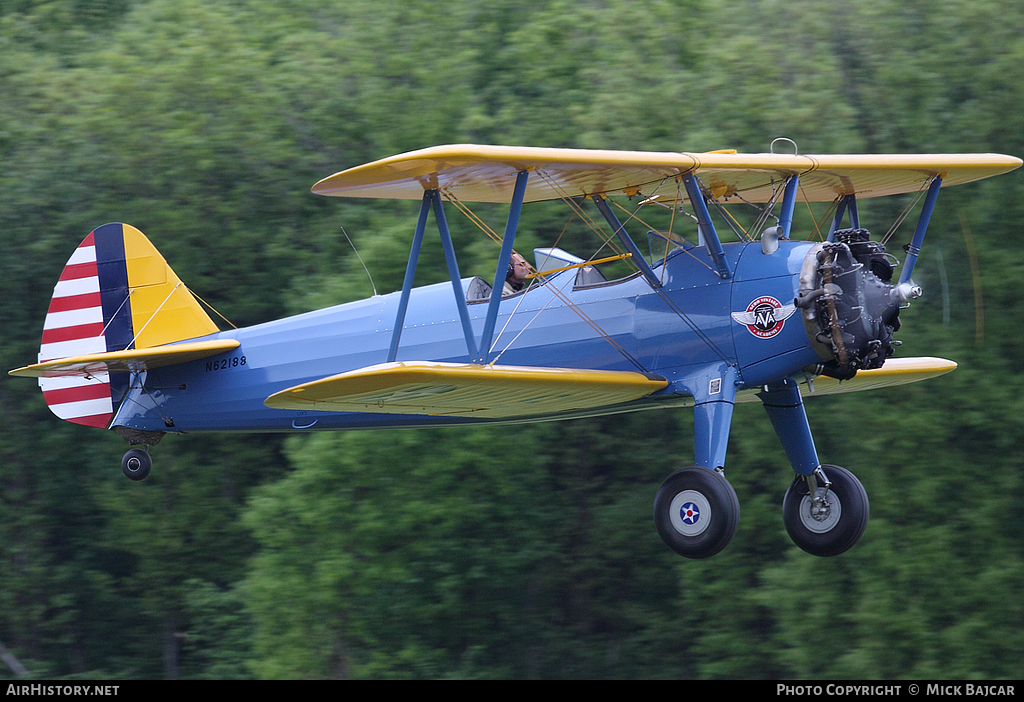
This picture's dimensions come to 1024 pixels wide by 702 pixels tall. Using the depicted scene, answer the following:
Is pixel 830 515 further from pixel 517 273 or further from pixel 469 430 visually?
pixel 469 430

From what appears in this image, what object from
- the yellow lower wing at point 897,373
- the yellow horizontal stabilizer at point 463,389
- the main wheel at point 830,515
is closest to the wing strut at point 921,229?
the yellow lower wing at point 897,373

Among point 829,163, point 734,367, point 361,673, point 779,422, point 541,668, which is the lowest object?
point 541,668

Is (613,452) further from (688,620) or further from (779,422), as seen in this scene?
(779,422)

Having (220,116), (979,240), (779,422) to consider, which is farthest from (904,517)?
(220,116)

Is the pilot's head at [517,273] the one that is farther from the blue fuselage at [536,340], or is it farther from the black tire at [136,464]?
the black tire at [136,464]

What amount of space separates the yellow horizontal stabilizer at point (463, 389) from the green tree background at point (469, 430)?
5.03 metres

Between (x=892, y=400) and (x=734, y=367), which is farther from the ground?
(x=734, y=367)

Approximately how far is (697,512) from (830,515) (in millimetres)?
1378

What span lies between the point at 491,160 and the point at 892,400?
7882mm

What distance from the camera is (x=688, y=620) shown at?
16906 millimetres

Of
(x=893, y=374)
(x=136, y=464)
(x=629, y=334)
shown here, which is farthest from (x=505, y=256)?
(x=136, y=464)

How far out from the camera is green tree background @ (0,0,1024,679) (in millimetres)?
13477

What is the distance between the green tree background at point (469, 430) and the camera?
13477mm

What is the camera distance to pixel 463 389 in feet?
26.1
